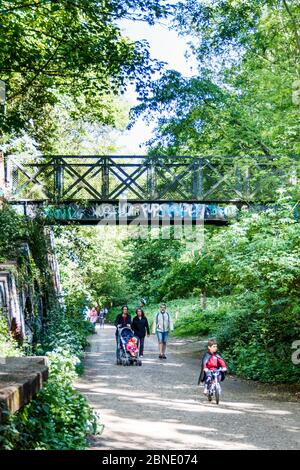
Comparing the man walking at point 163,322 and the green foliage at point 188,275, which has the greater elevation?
the green foliage at point 188,275

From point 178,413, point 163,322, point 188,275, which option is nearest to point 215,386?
point 178,413

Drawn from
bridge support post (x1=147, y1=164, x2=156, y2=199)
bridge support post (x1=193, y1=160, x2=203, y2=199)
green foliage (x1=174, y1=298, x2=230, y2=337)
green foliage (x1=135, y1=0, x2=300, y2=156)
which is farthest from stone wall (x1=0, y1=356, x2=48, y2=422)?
green foliage (x1=174, y1=298, x2=230, y2=337)

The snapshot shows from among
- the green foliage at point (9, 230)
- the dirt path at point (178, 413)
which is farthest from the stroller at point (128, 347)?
the green foliage at point (9, 230)

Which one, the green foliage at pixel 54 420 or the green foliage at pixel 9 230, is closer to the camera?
the green foliage at pixel 54 420

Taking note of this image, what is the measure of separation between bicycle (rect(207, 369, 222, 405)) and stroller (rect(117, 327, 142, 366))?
17.4ft

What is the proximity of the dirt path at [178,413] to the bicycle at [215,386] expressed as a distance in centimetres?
19

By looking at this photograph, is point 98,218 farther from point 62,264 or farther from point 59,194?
point 62,264

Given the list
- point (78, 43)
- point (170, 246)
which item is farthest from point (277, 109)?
point (170, 246)

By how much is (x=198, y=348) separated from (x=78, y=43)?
50.8 feet

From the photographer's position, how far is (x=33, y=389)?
459 cm

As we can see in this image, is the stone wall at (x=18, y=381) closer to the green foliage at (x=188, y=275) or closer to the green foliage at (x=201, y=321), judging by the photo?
the green foliage at (x=188, y=275)

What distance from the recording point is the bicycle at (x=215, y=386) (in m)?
12.2

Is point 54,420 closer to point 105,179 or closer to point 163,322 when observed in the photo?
point 163,322

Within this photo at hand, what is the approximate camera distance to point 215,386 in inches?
481
